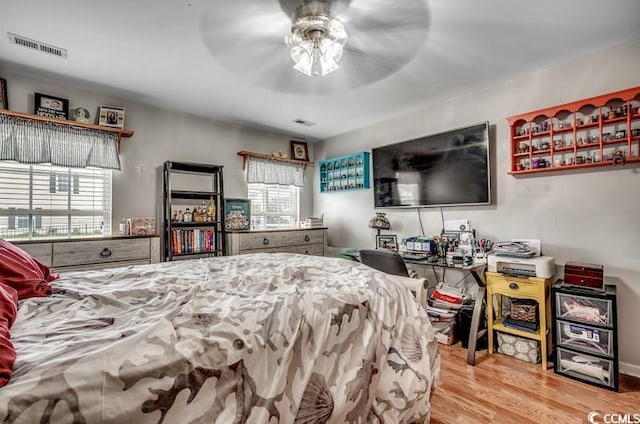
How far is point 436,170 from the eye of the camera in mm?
3119

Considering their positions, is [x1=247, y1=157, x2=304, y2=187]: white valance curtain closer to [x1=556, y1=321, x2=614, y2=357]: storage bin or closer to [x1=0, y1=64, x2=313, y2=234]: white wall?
[x1=0, y1=64, x2=313, y2=234]: white wall

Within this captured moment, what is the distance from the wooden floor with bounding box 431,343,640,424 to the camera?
1631 millimetres

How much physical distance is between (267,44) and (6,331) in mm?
2055

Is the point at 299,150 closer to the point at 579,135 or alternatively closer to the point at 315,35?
the point at 315,35

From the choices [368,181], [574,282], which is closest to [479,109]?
[368,181]

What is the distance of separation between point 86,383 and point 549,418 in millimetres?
2182

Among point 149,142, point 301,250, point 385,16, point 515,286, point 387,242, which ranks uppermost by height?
point 385,16

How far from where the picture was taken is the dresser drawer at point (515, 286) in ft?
7.32

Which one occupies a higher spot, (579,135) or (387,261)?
(579,135)

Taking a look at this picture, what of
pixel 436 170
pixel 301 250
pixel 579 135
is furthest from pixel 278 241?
pixel 579 135

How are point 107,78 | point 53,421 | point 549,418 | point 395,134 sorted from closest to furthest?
point 53,421, point 549,418, point 107,78, point 395,134

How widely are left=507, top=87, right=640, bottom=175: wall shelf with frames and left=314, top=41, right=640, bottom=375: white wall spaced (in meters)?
0.10

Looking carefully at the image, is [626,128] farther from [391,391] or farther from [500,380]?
[391,391]

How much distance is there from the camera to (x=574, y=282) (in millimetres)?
2070
